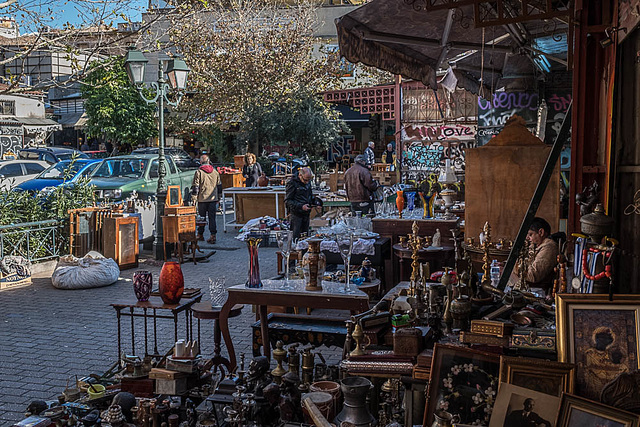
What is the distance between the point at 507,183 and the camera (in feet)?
22.9

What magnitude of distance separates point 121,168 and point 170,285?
11920 millimetres

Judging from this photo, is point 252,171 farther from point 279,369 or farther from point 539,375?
point 539,375

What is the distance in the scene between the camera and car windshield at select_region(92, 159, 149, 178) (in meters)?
16.5

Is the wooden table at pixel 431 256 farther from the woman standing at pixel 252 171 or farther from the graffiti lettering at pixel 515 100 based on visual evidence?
the woman standing at pixel 252 171

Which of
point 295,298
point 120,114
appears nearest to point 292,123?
point 120,114

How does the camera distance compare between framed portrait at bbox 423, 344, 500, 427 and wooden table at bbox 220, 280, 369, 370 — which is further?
wooden table at bbox 220, 280, 369, 370

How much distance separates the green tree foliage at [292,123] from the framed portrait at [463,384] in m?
22.1

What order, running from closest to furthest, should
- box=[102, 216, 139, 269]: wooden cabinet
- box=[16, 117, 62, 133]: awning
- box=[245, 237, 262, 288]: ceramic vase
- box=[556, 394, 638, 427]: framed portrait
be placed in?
box=[556, 394, 638, 427]: framed portrait
box=[245, 237, 262, 288]: ceramic vase
box=[102, 216, 139, 269]: wooden cabinet
box=[16, 117, 62, 133]: awning

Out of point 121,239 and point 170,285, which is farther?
point 121,239

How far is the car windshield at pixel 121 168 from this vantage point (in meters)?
16.5

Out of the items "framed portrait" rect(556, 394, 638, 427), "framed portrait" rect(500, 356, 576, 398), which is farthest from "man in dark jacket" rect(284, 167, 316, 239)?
"framed portrait" rect(556, 394, 638, 427)

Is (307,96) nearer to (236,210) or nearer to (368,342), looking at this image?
(236,210)

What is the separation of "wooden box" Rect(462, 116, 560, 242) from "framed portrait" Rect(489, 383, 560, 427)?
159 inches

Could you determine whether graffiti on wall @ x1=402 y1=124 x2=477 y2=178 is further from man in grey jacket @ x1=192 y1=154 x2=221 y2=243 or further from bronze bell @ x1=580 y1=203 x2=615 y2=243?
bronze bell @ x1=580 y1=203 x2=615 y2=243
